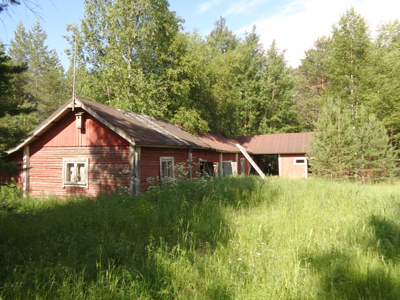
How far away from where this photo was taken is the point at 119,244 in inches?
184

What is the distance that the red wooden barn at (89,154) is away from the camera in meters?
10.0

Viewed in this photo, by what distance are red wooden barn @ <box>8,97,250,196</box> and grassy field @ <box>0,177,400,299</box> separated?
2.86 metres

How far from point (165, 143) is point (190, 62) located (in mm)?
12892

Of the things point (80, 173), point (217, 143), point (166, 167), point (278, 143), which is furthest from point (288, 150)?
point (80, 173)

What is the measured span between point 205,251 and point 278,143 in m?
20.0

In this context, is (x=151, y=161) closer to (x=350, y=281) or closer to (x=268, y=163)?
(x=350, y=281)

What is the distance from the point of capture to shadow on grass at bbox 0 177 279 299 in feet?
11.6

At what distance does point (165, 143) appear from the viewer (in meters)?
11.0

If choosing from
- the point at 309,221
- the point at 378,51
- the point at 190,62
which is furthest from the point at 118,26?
the point at 378,51

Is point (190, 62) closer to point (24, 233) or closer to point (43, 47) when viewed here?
point (24, 233)

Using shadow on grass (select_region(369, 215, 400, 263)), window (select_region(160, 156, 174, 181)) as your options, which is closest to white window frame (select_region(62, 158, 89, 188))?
window (select_region(160, 156, 174, 181))

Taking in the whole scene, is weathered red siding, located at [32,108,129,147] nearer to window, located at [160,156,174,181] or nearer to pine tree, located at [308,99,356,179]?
window, located at [160,156,174,181]

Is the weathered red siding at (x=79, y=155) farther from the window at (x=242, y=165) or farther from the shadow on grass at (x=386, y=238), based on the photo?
the window at (x=242, y=165)

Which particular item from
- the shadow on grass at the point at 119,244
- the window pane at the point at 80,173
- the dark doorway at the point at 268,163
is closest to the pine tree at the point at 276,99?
the dark doorway at the point at 268,163
